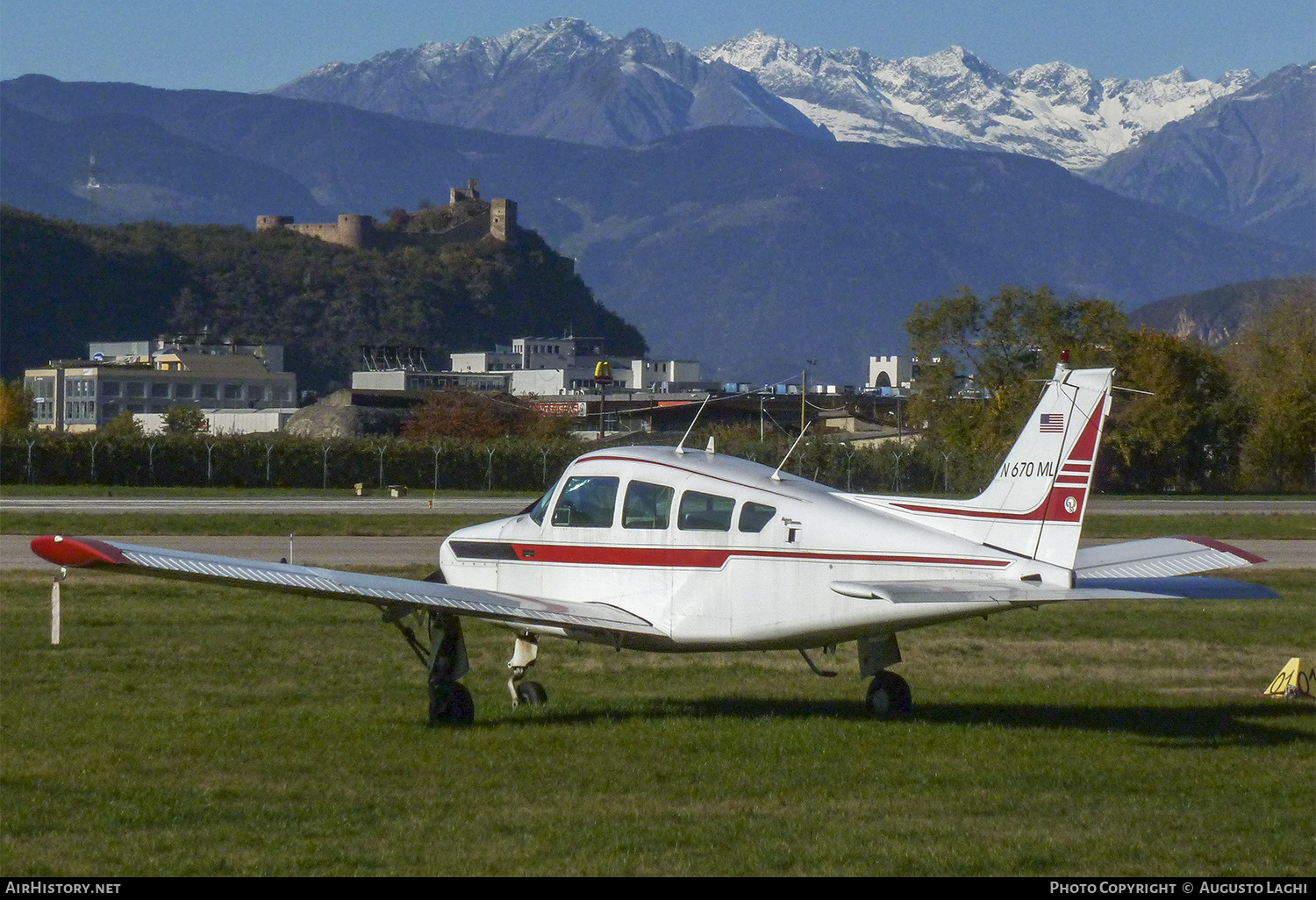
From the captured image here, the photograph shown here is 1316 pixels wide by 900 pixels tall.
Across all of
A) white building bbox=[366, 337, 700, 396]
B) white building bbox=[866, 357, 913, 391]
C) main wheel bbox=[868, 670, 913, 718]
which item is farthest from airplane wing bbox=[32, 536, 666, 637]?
white building bbox=[866, 357, 913, 391]

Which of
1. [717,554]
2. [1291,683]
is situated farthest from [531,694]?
[1291,683]

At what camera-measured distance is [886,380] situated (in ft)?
534

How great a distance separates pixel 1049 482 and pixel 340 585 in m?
5.36

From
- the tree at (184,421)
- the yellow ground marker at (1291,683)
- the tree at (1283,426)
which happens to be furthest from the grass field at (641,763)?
the tree at (184,421)

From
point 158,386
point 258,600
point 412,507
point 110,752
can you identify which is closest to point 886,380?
point 158,386

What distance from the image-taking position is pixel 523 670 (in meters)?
13.5

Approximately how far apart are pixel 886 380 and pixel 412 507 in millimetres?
118722

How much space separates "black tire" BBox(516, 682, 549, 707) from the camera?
13594mm

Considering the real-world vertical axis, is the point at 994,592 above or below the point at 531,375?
below

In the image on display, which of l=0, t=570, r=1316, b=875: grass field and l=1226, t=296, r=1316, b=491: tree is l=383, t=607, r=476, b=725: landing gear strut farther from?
l=1226, t=296, r=1316, b=491: tree

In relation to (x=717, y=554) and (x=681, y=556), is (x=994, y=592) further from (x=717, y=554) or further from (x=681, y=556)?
(x=681, y=556)

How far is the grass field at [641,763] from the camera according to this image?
8.44 m

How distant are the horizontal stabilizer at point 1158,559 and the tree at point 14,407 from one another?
121838 mm

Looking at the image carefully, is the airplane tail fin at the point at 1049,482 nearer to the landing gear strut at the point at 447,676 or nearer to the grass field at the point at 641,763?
the grass field at the point at 641,763
